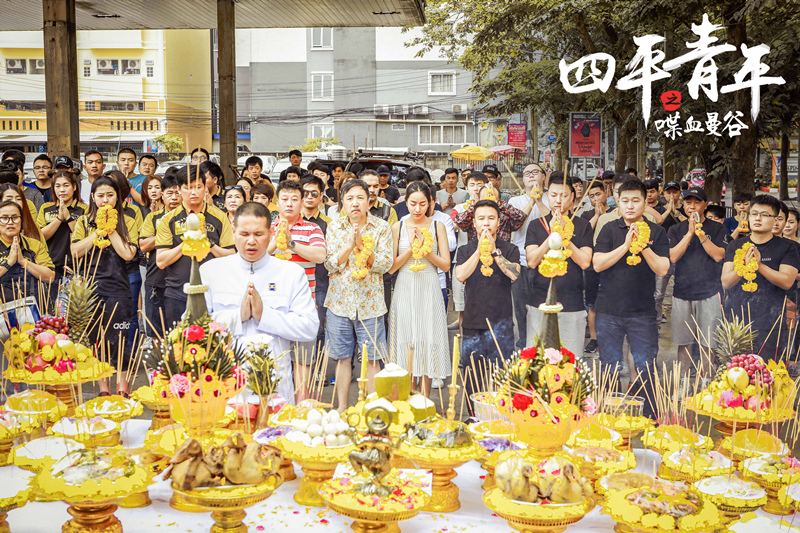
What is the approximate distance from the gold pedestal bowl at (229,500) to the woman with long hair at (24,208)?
99.3 inches

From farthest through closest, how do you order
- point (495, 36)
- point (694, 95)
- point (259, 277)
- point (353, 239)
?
point (495, 36), point (694, 95), point (353, 239), point (259, 277)

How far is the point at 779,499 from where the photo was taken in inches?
92.9

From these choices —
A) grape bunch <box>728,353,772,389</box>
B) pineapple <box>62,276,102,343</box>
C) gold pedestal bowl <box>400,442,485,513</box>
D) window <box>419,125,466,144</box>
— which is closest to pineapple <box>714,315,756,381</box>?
grape bunch <box>728,353,772,389</box>

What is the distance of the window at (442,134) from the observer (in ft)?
95.9

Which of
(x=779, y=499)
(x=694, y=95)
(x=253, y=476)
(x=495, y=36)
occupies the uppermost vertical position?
(x=495, y=36)

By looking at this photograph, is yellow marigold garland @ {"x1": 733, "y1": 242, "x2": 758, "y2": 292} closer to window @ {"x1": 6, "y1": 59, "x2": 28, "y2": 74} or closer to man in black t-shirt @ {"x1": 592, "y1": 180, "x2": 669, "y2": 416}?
man in black t-shirt @ {"x1": 592, "y1": 180, "x2": 669, "y2": 416}

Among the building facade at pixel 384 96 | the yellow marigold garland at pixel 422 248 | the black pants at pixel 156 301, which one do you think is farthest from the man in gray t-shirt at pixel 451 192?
the building facade at pixel 384 96

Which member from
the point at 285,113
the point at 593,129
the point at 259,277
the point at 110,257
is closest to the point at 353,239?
the point at 259,277

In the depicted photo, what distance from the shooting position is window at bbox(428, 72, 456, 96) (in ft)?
92.8

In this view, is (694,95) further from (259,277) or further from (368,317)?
(259,277)

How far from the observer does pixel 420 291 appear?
4.34 metres

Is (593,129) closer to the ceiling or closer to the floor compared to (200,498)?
closer to the ceiling

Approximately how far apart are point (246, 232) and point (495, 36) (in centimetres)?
1033

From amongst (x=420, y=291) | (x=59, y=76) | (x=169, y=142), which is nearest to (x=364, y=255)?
(x=420, y=291)
